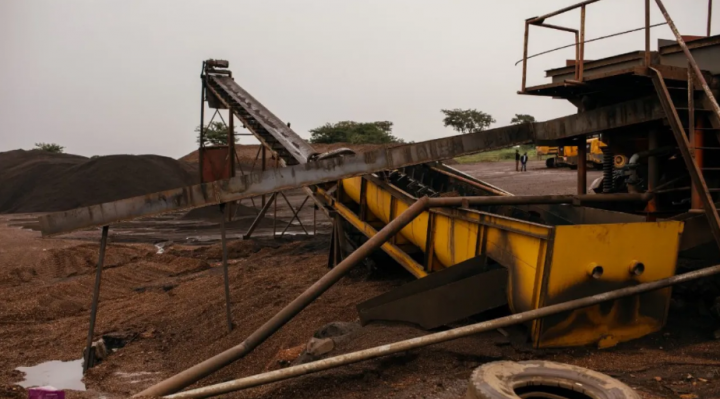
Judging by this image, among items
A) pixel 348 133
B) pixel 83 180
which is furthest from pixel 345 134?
pixel 83 180

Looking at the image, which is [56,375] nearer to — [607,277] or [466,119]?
[607,277]

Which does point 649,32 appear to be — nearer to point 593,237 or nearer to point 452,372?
point 593,237

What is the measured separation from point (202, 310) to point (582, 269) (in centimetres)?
579

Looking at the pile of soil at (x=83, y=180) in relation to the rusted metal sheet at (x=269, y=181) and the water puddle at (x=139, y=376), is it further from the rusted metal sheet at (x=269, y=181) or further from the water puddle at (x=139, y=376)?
the water puddle at (x=139, y=376)

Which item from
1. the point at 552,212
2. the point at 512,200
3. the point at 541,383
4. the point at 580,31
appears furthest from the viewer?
the point at 552,212

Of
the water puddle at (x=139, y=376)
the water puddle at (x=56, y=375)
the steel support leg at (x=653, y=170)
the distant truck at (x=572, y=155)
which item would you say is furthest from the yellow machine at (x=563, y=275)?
the distant truck at (x=572, y=155)

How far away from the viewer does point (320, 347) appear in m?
4.84

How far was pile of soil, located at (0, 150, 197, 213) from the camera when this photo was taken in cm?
2833

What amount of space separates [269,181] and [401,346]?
346cm

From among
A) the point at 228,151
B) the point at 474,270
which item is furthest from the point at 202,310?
the point at 228,151

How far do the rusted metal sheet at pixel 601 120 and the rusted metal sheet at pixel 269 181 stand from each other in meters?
0.53

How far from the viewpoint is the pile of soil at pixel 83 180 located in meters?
28.3

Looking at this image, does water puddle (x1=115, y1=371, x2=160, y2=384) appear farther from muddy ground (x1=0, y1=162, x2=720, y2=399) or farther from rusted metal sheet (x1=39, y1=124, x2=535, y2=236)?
rusted metal sheet (x1=39, y1=124, x2=535, y2=236)

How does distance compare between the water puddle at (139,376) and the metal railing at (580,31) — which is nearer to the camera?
the metal railing at (580,31)
